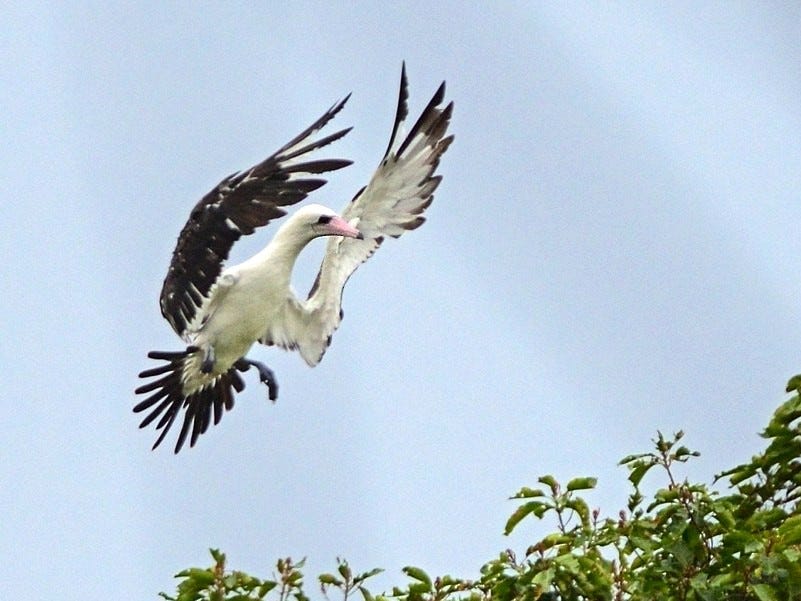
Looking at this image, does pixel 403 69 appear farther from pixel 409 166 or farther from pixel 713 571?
pixel 713 571

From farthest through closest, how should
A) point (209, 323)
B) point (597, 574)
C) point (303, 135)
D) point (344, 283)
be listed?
point (344, 283) < point (209, 323) < point (303, 135) < point (597, 574)

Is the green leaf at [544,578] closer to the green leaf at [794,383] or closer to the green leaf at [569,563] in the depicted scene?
the green leaf at [569,563]

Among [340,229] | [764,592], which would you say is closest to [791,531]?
[764,592]

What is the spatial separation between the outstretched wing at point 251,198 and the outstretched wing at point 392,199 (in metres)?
1.19

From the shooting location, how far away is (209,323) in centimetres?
960

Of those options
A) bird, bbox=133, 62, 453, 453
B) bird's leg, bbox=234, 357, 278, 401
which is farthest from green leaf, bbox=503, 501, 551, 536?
bird's leg, bbox=234, 357, 278, 401

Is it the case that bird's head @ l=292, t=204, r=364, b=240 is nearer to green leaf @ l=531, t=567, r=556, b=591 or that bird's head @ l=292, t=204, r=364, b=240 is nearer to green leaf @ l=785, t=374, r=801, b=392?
green leaf @ l=785, t=374, r=801, b=392

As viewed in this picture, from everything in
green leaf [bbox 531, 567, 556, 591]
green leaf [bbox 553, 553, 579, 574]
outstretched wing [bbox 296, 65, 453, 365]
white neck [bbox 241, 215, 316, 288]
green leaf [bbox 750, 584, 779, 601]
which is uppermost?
outstretched wing [bbox 296, 65, 453, 365]

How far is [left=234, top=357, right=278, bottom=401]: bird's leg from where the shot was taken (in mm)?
10034

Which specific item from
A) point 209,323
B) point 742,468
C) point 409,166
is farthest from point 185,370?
point 742,468

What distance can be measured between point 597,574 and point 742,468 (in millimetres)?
904

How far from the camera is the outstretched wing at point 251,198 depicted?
8.70 meters

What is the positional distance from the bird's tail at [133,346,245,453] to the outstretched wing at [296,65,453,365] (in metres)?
0.75

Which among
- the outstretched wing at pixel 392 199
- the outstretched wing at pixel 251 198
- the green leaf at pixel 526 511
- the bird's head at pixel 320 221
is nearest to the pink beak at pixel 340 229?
the bird's head at pixel 320 221
